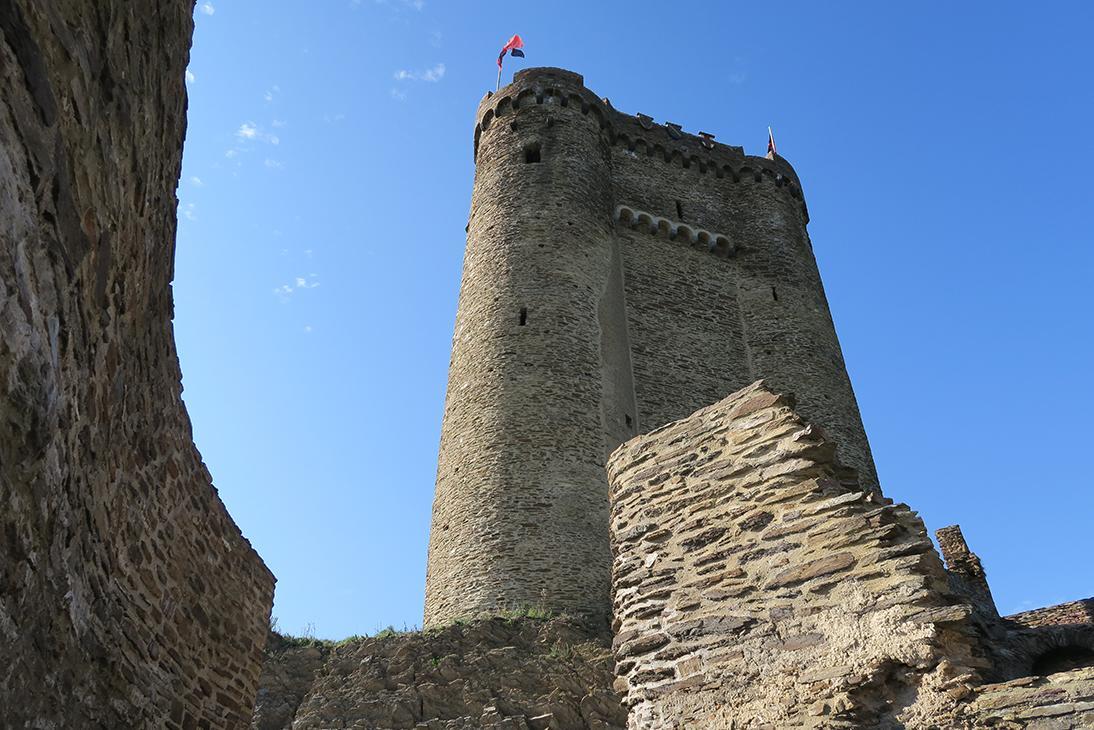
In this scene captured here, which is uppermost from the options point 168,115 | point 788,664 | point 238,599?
point 168,115

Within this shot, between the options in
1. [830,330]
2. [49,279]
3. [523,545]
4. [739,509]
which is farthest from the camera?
[830,330]

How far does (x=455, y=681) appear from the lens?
37.0 ft

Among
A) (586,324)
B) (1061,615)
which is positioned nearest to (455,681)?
(586,324)

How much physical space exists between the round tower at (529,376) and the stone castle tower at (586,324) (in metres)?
0.03

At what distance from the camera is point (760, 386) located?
584cm

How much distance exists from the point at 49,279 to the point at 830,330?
21.0 meters

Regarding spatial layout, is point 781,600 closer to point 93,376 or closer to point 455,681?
point 93,376

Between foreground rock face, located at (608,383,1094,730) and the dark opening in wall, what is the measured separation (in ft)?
29.3

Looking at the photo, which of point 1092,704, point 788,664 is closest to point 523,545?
point 788,664

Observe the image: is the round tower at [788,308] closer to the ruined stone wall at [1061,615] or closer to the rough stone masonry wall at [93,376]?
the ruined stone wall at [1061,615]

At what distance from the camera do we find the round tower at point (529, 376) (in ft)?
46.2

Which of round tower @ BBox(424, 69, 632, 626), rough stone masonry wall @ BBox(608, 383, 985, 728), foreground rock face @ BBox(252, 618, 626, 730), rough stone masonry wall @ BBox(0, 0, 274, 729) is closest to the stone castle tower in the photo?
round tower @ BBox(424, 69, 632, 626)

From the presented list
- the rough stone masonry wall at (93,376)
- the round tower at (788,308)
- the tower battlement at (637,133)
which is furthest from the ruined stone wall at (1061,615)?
the rough stone masonry wall at (93,376)

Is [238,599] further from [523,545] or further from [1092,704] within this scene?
[523,545]
